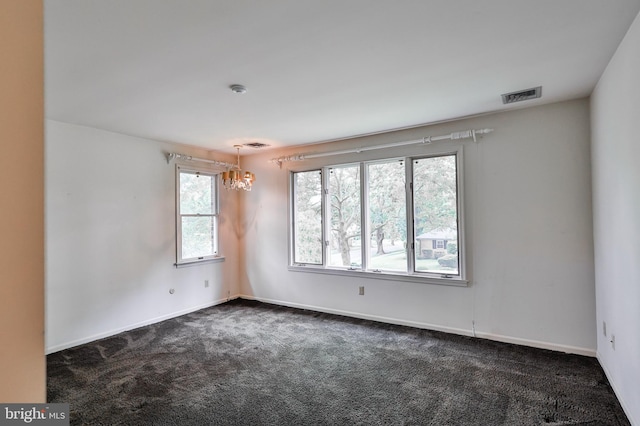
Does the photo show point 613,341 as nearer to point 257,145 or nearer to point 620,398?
point 620,398

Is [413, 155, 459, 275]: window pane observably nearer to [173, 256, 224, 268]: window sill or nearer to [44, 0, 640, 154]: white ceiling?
[44, 0, 640, 154]: white ceiling

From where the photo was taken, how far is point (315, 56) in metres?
2.32

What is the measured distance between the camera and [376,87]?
2900 mm

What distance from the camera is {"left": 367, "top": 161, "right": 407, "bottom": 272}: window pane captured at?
436cm

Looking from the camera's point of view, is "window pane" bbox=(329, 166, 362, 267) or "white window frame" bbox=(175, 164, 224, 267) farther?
"white window frame" bbox=(175, 164, 224, 267)

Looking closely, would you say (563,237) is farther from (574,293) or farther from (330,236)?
(330,236)

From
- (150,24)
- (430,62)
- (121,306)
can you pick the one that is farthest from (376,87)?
(121,306)

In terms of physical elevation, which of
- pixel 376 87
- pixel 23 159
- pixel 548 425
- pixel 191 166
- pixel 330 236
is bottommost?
pixel 548 425

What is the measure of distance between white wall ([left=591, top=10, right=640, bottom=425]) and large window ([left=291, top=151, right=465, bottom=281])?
1280 mm

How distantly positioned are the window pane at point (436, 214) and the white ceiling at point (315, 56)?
709 mm

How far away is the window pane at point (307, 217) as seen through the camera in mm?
5102

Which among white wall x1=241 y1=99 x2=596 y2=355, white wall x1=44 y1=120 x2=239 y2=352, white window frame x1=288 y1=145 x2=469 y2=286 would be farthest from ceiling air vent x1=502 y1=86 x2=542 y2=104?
white wall x1=44 y1=120 x2=239 y2=352

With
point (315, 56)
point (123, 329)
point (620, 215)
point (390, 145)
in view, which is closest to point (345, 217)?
point (390, 145)

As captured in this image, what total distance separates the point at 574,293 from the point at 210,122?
4178 mm
